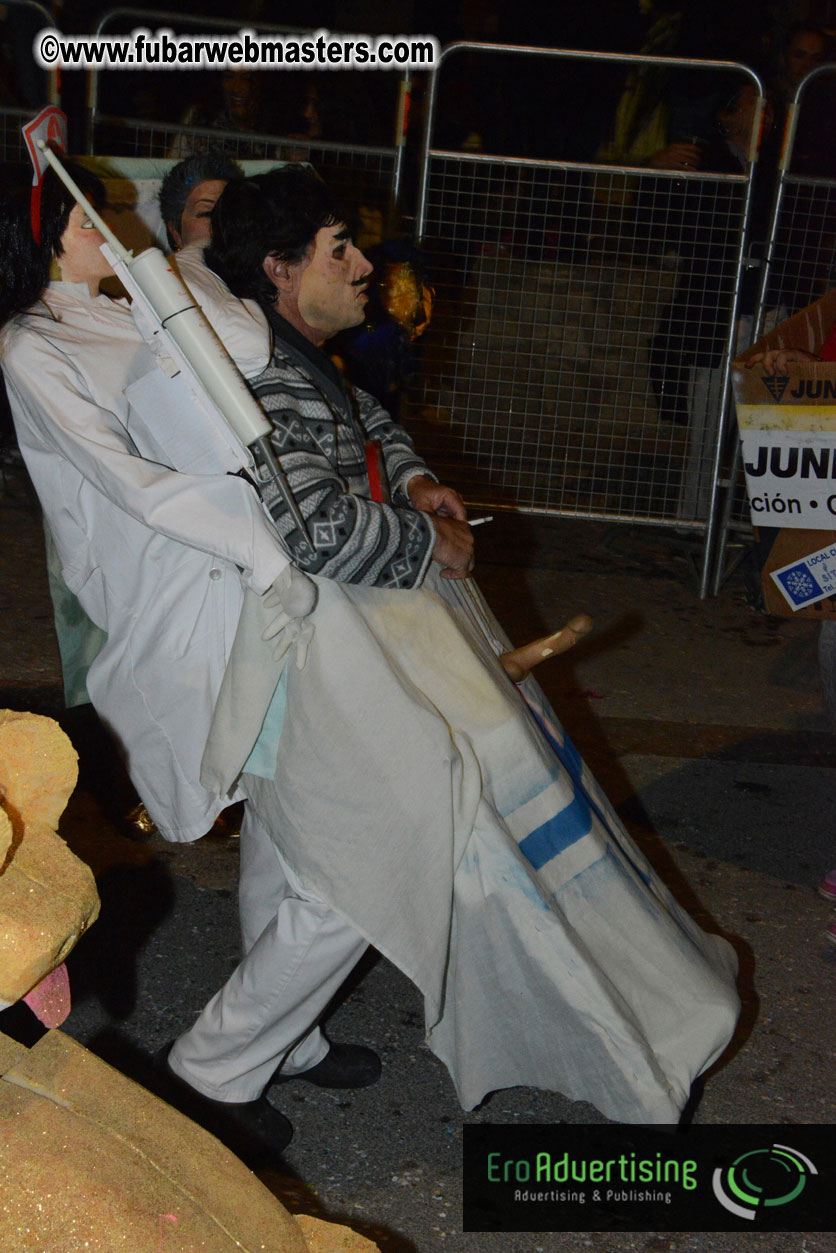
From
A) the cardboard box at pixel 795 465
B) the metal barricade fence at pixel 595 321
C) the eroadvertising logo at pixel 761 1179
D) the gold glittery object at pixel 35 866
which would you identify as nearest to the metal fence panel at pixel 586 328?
the metal barricade fence at pixel 595 321

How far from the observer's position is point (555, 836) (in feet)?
8.29

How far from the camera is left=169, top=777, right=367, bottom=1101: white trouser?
2.46m

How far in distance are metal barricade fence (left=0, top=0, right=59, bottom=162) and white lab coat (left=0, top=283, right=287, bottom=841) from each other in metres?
3.80

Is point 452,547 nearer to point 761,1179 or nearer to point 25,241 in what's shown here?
point 25,241

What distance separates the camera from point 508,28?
33.7 ft

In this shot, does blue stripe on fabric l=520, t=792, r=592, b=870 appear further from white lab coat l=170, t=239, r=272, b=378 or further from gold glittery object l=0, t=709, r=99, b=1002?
gold glittery object l=0, t=709, r=99, b=1002

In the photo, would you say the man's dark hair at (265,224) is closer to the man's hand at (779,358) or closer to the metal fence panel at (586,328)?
the man's hand at (779,358)

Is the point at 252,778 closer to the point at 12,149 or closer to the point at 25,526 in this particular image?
the point at 25,526

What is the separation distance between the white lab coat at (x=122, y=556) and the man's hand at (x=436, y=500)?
0.55m

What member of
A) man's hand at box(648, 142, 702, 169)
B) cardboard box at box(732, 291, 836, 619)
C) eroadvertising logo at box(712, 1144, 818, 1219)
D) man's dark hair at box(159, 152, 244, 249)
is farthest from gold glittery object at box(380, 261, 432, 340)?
eroadvertising logo at box(712, 1144, 818, 1219)

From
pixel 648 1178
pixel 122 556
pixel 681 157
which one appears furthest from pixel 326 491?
pixel 681 157

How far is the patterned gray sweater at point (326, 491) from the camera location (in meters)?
2.33

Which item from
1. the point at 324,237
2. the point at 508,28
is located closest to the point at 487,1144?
the point at 324,237

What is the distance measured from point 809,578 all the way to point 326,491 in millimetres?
2127
